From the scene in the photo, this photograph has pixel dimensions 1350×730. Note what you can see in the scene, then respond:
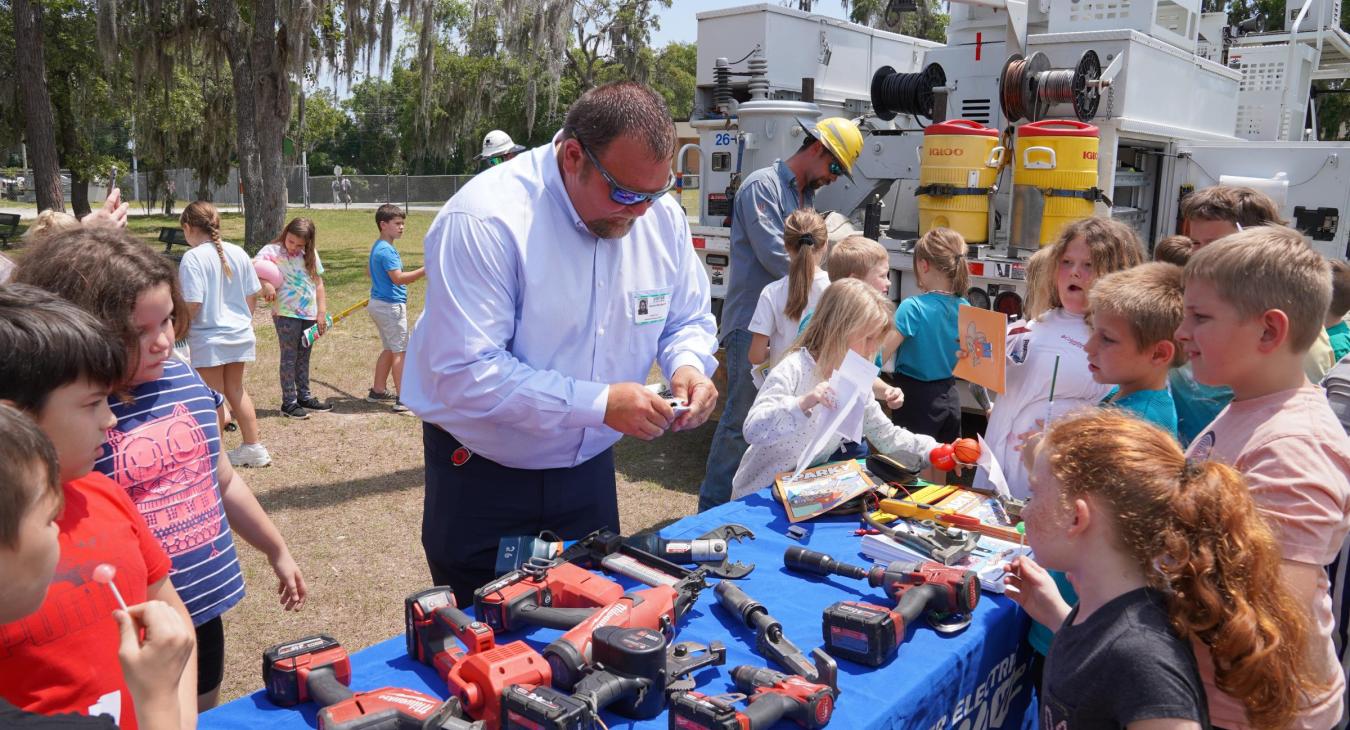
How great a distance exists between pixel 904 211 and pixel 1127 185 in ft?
5.09

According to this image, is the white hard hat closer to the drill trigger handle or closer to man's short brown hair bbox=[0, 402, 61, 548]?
the drill trigger handle

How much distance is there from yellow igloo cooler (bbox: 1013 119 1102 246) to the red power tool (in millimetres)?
3981

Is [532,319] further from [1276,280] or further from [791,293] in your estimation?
[791,293]

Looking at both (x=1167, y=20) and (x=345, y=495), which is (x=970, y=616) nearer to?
(x=345, y=495)

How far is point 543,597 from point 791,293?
3.01 metres

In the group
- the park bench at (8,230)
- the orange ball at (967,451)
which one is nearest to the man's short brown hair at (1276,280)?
the orange ball at (967,451)

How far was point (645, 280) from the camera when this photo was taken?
2744 millimetres

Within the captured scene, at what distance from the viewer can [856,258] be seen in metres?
4.55

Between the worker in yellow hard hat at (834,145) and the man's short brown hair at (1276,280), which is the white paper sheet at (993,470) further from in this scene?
the worker in yellow hard hat at (834,145)

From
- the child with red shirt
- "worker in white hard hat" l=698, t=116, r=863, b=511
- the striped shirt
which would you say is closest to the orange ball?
"worker in white hard hat" l=698, t=116, r=863, b=511

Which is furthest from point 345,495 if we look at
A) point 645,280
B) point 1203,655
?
point 1203,655

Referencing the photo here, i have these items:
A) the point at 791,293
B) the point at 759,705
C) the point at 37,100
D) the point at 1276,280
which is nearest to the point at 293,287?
the point at 791,293

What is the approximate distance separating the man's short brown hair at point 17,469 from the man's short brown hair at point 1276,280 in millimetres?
2302

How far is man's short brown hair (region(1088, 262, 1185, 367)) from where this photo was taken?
264 centimetres
